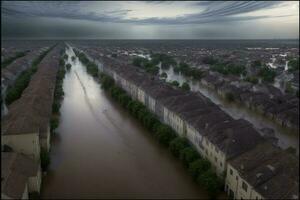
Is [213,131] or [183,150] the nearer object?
[213,131]

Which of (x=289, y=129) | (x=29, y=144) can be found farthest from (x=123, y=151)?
(x=289, y=129)

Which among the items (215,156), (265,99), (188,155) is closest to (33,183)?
(188,155)

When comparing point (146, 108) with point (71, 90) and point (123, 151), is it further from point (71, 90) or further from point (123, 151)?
point (71, 90)

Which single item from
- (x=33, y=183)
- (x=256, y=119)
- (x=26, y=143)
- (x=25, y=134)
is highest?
(x=25, y=134)

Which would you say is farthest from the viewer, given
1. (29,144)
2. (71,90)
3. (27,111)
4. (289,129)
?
(71,90)

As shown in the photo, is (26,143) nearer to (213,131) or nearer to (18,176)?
(18,176)

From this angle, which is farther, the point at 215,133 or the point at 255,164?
the point at 215,133

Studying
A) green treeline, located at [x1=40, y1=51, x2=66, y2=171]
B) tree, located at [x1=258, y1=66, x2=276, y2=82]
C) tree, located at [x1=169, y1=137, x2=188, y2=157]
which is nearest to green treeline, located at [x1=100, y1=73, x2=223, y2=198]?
tree, located at [x1=169, y1=137, x2=188, y2=157]
